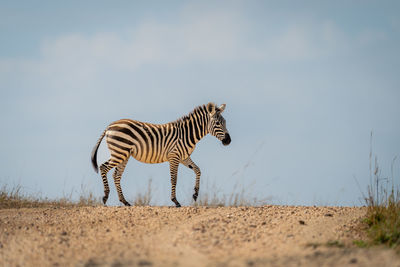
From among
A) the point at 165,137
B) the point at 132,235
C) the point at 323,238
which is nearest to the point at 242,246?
the point at 323,238

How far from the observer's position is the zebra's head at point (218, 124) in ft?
37.4

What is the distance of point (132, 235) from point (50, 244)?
1349 millimetres

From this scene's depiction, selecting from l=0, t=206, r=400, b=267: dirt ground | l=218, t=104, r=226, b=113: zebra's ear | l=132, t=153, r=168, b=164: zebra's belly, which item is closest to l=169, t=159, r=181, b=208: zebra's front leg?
l=132, t=153, r=168, b=164: zebra's belly

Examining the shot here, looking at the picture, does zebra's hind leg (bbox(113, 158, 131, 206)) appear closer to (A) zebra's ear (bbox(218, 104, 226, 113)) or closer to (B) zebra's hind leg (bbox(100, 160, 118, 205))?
(B) zebra's hind leg (bbox(100, 160, 118, 205))

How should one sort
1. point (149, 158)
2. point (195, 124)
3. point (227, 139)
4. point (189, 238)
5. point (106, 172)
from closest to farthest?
point (189, 238), point (106, 172), point (149, 158), point (227, 139), point (195, 124)

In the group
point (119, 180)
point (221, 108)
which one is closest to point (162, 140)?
point (119, 180)

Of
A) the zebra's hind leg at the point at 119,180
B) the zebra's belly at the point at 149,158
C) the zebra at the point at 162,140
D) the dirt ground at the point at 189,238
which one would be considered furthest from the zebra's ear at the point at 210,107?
the dirt ground at the point at 189,238

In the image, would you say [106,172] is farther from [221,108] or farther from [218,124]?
[221,108]

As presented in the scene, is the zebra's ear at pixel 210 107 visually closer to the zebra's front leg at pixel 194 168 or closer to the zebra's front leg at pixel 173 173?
the zebra's front leg at pixel 194 168

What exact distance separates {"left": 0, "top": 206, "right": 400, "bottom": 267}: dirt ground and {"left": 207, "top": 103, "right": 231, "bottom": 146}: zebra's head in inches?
98.7

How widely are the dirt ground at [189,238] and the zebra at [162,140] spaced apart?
1.41 m

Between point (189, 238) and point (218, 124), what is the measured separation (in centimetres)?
501

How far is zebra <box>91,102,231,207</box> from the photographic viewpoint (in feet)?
35.7

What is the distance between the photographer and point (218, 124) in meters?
11.4
